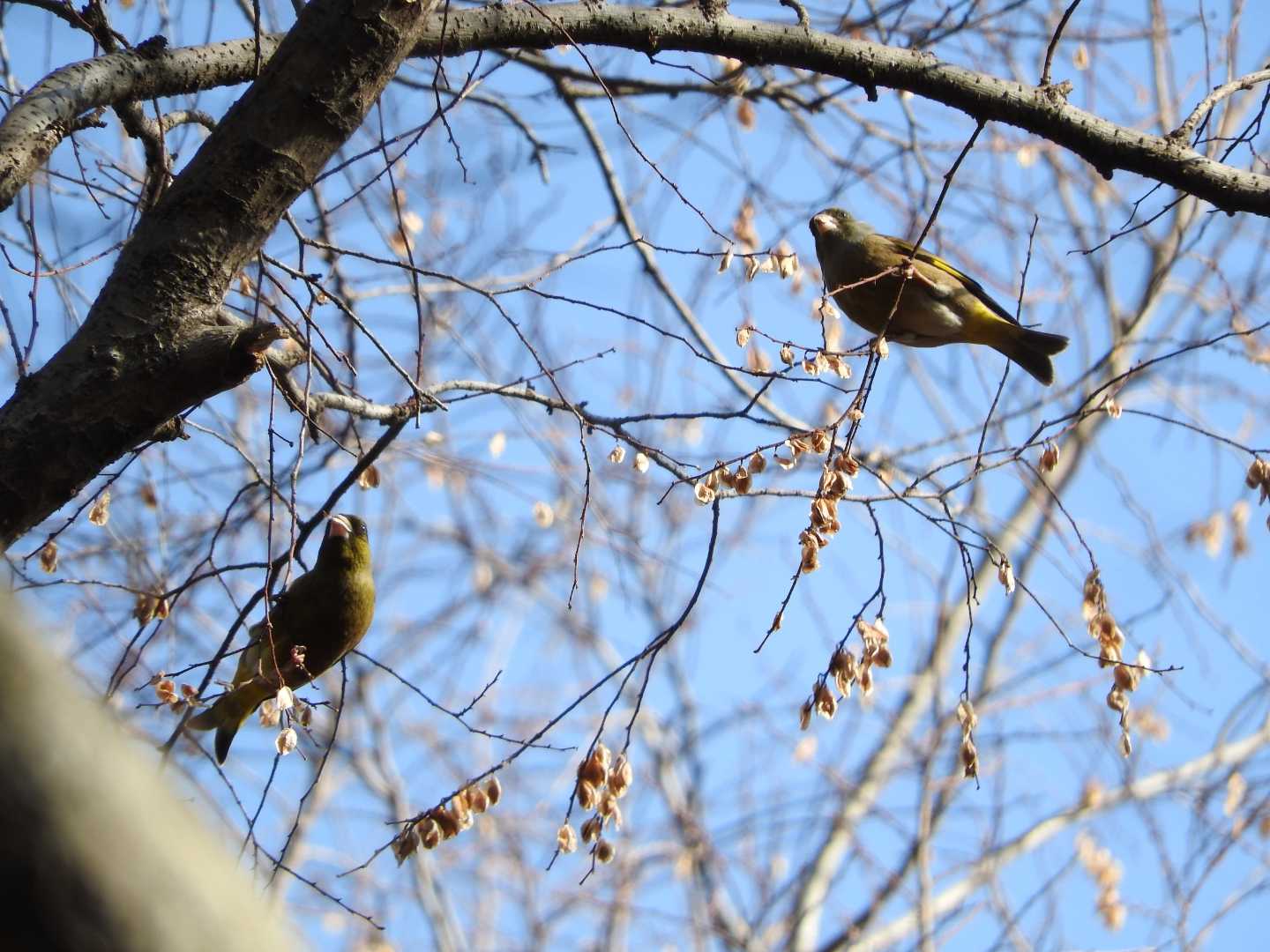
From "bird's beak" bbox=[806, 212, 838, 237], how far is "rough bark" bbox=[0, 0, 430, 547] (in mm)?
2421

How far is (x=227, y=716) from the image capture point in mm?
3469

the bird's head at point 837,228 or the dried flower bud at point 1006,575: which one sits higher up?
the bird's head at point 837,228

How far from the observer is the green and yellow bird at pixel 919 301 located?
4172 millimetres

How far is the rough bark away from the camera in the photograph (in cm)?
219

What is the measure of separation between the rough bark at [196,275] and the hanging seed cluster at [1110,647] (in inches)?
83.5

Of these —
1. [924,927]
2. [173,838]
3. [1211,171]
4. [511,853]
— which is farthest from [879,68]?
[511,853]

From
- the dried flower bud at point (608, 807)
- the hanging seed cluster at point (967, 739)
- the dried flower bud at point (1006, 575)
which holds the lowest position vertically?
the dried flower bud at point (608, 807)

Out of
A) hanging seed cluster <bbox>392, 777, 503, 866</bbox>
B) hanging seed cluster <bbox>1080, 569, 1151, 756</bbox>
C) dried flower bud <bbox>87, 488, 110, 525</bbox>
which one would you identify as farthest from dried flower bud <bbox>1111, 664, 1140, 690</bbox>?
dried flower bud <bbox>87, 488, 110, 525</bbox>

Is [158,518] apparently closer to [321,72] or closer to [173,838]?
[321,72]

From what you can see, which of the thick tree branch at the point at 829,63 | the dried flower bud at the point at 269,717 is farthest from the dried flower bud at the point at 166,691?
the thick tree branch at the point at 829,63

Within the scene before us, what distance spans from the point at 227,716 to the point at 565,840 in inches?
39.4

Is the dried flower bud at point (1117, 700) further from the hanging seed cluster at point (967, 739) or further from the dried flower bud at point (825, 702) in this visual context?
the dried flower bud at point (825, 702)

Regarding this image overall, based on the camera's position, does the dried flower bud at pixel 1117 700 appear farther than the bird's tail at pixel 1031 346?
No

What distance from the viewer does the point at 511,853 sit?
8.83 metres
